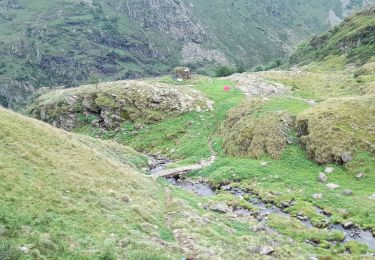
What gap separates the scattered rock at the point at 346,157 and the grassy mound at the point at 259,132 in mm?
8702

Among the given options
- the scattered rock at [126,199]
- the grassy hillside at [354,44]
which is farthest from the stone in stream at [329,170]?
the grassy hillside at [354,44]

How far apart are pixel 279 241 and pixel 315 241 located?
150 inches

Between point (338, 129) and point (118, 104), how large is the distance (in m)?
51.3

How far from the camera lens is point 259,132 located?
61000mm

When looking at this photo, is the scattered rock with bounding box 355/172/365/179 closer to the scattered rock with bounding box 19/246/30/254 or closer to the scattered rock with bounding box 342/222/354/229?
the scattered rock with bounding box 342/222/354/229

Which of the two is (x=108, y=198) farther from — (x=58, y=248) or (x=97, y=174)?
(x=58, y=248)

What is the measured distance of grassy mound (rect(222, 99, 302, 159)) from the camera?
57.9 metres

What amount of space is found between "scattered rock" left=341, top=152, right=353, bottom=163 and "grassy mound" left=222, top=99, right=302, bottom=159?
8.70 metres

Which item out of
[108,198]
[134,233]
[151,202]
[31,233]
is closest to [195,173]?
→ [151,202]

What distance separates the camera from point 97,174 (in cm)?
3875

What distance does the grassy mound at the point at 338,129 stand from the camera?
166 feet

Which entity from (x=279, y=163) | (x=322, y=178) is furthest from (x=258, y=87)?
(x=322, y=178)

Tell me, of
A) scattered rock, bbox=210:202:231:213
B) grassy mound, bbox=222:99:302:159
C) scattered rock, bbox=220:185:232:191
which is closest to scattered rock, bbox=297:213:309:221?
scattered rock, bbox=210:202:231:213

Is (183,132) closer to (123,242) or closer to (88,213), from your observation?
(88,213)
